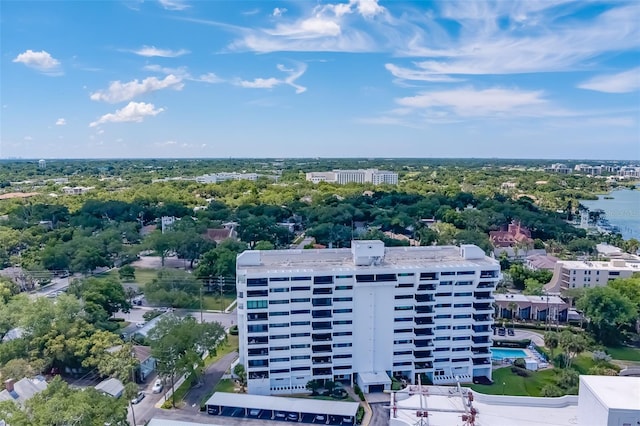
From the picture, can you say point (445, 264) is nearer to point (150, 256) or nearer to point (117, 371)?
point (117, 371)

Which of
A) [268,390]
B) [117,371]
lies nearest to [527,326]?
[268,390]

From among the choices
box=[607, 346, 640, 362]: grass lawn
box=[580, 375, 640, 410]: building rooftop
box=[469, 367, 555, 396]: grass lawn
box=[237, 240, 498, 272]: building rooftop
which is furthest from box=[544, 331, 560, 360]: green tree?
box=[580, 375, 640, 410]: building rooftop

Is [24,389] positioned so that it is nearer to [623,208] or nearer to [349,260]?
[349,260]

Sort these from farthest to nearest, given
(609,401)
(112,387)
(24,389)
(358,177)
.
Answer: (358,177) → (112,387) → (24,389) → (609,401)

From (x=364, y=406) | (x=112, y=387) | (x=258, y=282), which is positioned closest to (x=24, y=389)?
(x=112, y=387)

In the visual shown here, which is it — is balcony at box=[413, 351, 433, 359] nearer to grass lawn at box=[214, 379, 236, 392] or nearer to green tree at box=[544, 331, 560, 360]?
green tree at box=[544, 331, 560, 360]

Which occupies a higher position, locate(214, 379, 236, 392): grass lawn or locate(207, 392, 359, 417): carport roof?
locate(207, 392, 359, 417): carport roof
